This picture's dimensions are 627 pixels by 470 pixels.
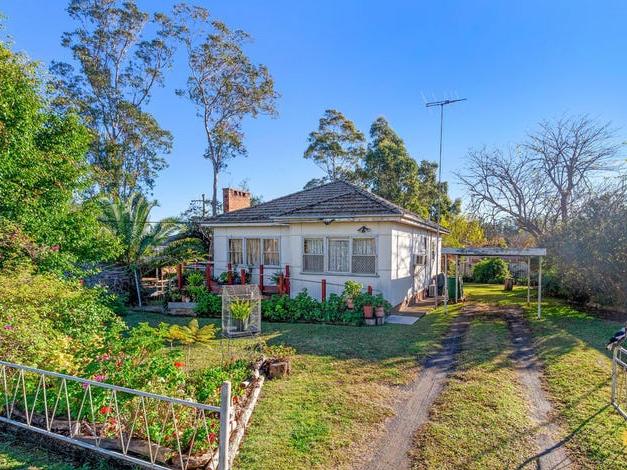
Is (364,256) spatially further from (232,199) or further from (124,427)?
(124,427)

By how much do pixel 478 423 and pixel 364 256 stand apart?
28.9 ft

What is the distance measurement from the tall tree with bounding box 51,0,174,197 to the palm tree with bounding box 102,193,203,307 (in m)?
10.7

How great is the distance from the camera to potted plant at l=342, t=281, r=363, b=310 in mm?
12328

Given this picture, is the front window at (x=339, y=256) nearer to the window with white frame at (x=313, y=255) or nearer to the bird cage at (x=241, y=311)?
the window with white frame at (x=313, y=255)

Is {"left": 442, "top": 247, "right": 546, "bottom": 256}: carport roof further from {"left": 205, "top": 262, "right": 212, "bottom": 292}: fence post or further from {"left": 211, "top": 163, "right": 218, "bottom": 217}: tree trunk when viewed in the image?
{"left": 211, "top": 163, "right": 218, "bottom": 217}: tree trunk

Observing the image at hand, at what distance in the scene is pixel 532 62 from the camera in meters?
15.3

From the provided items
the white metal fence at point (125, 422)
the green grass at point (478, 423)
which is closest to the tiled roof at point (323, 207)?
the green grass at point (478, 423)

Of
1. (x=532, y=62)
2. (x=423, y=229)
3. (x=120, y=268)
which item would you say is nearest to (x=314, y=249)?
(x=423, y=229)

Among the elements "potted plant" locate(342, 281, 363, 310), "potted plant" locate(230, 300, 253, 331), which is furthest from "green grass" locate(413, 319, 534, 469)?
"potted plant" locate(230, 300, 253, 331)

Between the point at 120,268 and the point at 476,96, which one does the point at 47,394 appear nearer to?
the point at 120,268

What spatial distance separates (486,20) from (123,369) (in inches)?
620

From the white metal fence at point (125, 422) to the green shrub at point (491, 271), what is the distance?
26.0 meters

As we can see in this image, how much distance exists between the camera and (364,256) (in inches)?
542

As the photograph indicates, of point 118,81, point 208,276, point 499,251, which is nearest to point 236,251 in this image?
point 208,276
